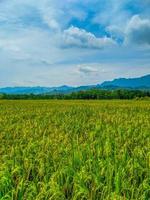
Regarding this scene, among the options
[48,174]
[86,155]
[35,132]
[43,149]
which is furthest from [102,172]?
[35,132]

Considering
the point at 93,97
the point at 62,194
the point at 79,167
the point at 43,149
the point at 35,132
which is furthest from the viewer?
the point at 93,97

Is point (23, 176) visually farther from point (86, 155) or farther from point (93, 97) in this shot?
point (93, 97)

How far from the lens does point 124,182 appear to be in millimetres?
5836

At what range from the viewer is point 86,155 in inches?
322

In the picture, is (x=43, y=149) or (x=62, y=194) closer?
(x=62, y=194)

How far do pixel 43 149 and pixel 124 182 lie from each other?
3.70 meters

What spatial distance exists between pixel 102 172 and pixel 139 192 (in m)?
0.77

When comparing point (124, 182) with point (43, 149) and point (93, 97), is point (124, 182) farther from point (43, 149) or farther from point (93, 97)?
point (93, 97)

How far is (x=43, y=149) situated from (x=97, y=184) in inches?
144

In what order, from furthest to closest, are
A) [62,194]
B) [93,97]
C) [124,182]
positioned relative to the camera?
[93,97], [124,182], [62,194]

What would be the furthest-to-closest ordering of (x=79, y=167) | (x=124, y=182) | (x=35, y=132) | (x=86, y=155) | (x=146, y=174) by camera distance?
(x=35, y=132) < (x=86, y=155) < (x=79, y=167) < (x=146, y=174) < (x=124, y=182)

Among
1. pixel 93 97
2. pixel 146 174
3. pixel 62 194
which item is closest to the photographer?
pixel 62 194

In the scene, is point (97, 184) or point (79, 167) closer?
point (97, 184)

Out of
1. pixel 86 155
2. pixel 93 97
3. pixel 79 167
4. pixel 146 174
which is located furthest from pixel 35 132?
pixel 93 97
